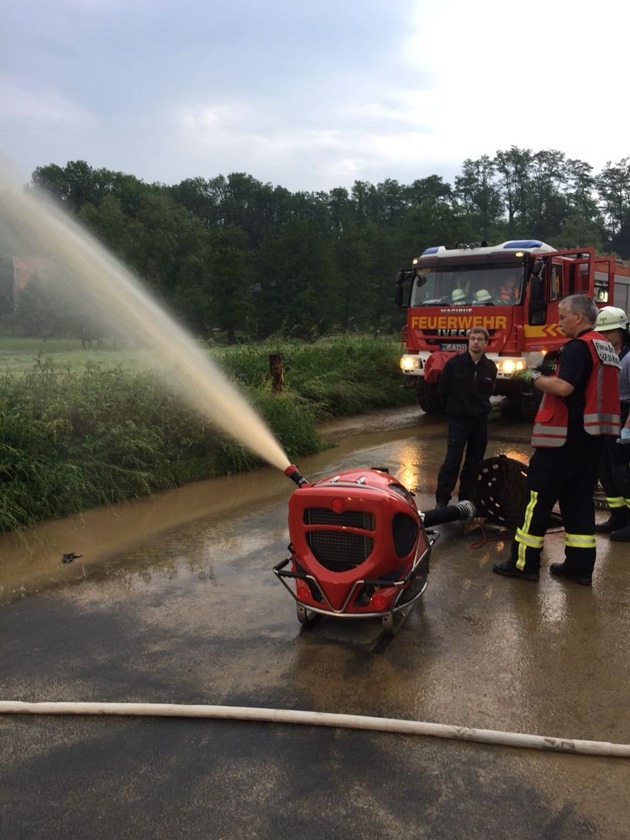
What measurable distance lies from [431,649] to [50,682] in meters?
2.10

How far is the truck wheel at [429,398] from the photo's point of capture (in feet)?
38.8

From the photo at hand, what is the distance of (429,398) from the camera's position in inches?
477

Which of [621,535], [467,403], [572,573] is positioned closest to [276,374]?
[467,403]

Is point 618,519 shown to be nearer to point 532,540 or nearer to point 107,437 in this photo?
point 532,540

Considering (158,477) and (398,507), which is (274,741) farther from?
(158,477)

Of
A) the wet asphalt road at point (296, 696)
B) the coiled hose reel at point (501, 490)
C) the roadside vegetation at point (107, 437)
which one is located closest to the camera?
the wet asphalt road at point (296, 696)

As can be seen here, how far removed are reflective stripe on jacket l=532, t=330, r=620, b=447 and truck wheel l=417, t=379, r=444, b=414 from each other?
7.35 m

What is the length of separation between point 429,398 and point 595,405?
26.2 ft

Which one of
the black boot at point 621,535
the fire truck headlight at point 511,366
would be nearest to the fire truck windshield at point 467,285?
the fire truck headlight at point 511,366

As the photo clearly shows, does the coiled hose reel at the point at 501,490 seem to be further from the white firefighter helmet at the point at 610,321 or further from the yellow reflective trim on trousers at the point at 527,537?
the white firefighter helmet at the point at 610,321

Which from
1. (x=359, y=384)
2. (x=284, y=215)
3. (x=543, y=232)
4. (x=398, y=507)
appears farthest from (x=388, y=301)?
(x=284, y=215)

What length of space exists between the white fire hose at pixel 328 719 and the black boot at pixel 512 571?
6.25 ft

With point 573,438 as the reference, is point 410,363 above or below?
above

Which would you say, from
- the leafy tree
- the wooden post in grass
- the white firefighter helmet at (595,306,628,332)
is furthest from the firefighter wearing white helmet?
the leafy tree
